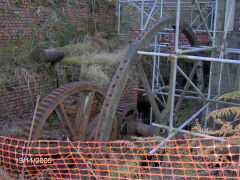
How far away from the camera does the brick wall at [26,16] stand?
7.21 meters

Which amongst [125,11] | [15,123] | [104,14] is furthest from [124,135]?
[125,11]

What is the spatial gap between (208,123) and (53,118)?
13.9 feet

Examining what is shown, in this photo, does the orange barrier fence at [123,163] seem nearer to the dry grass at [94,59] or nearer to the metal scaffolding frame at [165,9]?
the dry grass at [94,59]

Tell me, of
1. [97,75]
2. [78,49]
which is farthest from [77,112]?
[78,49]

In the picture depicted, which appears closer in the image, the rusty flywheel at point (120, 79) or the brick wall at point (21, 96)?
the rusty flywheel at point (120, 79)

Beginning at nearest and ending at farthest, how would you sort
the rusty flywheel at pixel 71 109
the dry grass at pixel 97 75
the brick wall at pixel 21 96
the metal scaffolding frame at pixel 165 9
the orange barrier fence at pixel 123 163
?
the orange barrier fence at pixel 123 163
the rusty flywheel at pixel 71 109
the brick wall at pixel 21 96
the dry grass at pixel 97 75
the metal scaffolding frame at pixel 165 9

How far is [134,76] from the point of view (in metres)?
8.24

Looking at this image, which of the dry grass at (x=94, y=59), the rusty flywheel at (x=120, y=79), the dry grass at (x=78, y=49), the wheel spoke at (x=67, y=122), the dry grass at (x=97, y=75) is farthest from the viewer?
the dry grass at (x=78, y=49)

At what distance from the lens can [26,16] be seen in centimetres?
778

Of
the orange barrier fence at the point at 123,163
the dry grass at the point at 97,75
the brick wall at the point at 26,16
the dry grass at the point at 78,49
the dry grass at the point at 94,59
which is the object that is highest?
the brick wall at the point at 26,16

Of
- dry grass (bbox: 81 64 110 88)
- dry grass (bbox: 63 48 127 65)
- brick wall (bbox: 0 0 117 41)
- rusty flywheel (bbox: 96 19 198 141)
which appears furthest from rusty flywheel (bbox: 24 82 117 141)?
brick wall (bbox: 0 0 117 41)

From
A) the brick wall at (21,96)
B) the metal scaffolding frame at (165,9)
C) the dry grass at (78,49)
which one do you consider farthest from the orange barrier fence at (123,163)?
the metal scaffolding frame at (165,9)

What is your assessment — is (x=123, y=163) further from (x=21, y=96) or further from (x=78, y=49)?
(x=78, y=49)

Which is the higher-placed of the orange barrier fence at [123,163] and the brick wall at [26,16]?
the brick wall at [26,16]
